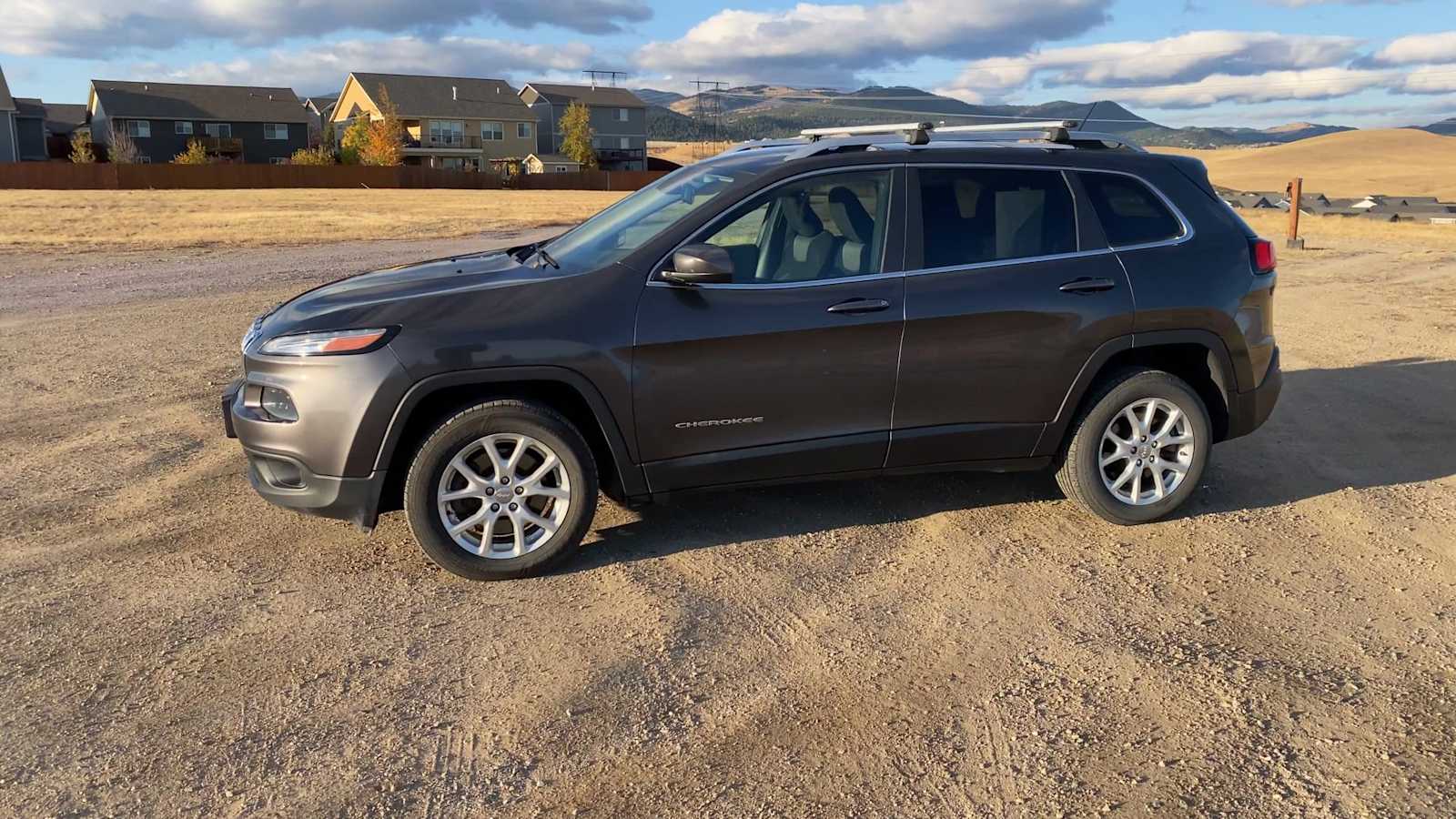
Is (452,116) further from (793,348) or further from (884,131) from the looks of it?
(793,348)

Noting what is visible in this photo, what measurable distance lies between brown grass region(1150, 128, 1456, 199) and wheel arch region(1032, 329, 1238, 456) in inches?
1704

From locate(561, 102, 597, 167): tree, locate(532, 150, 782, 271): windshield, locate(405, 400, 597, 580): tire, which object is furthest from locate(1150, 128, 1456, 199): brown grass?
locate(561, 102, 597, 167): tree

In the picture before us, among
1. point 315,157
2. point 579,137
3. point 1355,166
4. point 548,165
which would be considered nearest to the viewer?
point 1355,166

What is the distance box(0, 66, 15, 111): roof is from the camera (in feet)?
217

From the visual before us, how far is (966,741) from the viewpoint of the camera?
333 centimetres

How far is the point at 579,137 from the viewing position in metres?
88.1

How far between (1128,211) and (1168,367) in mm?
831

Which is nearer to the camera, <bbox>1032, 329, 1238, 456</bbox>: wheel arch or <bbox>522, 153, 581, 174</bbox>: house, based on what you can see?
<bbox>1032, 329, 1238, 456</bbox>: wheel arch

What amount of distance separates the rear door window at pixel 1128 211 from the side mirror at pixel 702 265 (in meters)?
1.92

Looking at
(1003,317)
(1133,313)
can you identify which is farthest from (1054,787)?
(1133,313)

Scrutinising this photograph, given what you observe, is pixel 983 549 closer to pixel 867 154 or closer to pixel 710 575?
pixel 710 575

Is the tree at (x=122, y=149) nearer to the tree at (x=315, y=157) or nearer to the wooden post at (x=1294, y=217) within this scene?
the tree at (x=315, y=157)

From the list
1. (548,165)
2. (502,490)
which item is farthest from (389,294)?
(548,165)

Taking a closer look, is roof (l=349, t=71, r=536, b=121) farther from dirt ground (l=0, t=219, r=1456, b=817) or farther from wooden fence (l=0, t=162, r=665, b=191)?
dirt ground (l=0, t=219, r=1456, b=817)
